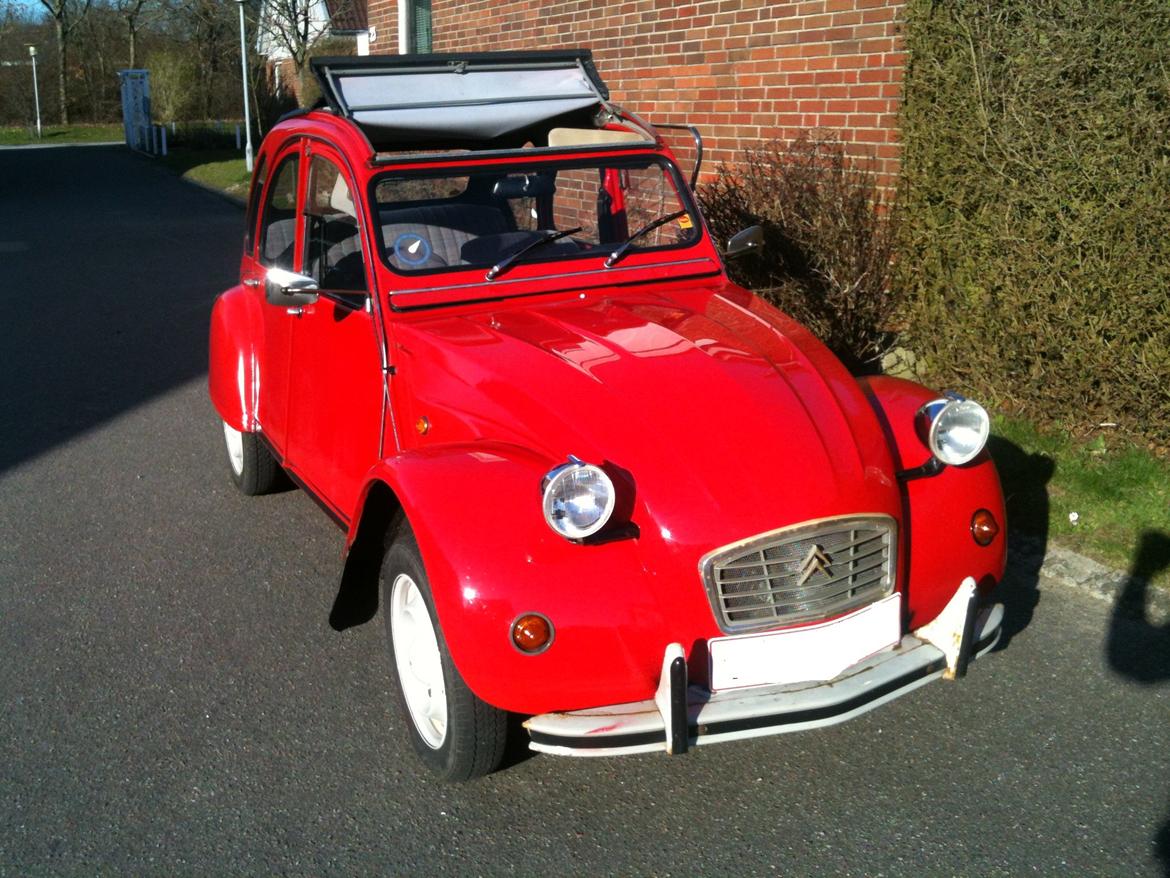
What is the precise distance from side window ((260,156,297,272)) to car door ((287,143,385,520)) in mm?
351

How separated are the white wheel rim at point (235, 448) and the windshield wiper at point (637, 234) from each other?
2.39 metres

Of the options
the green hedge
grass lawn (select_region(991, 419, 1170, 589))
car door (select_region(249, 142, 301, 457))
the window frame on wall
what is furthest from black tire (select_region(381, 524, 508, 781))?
the window frame on wall

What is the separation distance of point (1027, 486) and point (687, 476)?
3034 millimetres

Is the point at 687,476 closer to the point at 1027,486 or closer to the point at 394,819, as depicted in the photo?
the point at 394,819

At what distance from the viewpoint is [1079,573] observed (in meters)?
5.14

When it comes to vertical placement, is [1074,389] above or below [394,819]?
above

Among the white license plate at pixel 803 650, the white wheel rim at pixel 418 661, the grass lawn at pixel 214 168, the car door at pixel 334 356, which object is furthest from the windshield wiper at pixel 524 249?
the grass lawn at pixel 214 168

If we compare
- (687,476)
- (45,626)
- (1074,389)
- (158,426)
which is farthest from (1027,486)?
(158,426)

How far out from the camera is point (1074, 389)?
6.01 metres

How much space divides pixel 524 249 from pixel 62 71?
51358 millimetres

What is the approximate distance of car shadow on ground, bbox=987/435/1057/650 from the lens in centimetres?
486

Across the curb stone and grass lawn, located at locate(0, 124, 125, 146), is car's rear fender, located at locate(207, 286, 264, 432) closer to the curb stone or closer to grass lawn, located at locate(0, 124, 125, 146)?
the curb stone

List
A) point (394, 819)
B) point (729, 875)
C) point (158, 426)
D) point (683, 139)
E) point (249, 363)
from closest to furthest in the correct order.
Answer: point (729, 875)
point (394, 819)
point (249, 363)
point (158, 426)
point (683, 139)

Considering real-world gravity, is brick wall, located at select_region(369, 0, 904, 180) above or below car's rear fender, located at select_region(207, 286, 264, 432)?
above
